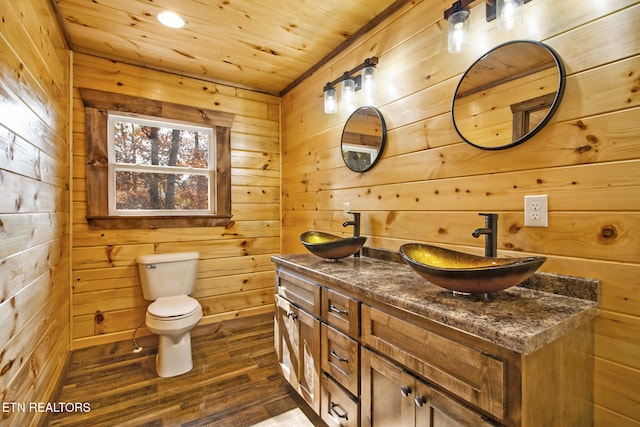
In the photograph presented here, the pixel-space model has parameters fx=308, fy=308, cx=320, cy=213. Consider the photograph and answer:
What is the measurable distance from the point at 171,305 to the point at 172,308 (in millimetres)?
75

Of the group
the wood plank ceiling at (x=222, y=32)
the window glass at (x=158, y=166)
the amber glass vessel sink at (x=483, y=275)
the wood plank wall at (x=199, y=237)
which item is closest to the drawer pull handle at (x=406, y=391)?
the amber glass vessel sink at (x=483, y=275)

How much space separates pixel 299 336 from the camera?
1.77 m

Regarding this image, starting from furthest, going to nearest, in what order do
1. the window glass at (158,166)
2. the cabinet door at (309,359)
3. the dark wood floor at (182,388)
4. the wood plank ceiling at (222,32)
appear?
1. the window glass at (158,166)
2. the wood plank ceiling at (222,32)
3. the dark wood floor at (182,388)
4. the cabinet door at (309,359)

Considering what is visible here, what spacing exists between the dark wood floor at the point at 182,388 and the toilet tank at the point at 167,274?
0.49 metres

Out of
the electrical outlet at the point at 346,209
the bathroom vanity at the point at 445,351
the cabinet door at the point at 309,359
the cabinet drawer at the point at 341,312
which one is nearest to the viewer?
the bathroom vanity at the point at 445,351

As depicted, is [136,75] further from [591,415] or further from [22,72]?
[591,415]

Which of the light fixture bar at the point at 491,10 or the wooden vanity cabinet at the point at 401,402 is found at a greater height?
the light fixture bar at the point at 491,10

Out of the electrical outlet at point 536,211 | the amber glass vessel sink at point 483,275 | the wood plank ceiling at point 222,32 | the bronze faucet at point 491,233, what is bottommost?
the amber glass vessel sink at point 483,275

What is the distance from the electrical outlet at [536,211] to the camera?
1.22m

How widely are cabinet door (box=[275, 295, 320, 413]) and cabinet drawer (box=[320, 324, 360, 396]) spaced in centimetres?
7

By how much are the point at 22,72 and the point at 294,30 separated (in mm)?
1549

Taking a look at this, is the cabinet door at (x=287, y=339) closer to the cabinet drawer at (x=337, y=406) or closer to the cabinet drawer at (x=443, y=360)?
the cabinet drawer at (x=337, y=406)

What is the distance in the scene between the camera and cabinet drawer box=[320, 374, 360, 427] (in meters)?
1.34

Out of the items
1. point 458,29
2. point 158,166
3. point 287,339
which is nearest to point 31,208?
point 158,166
